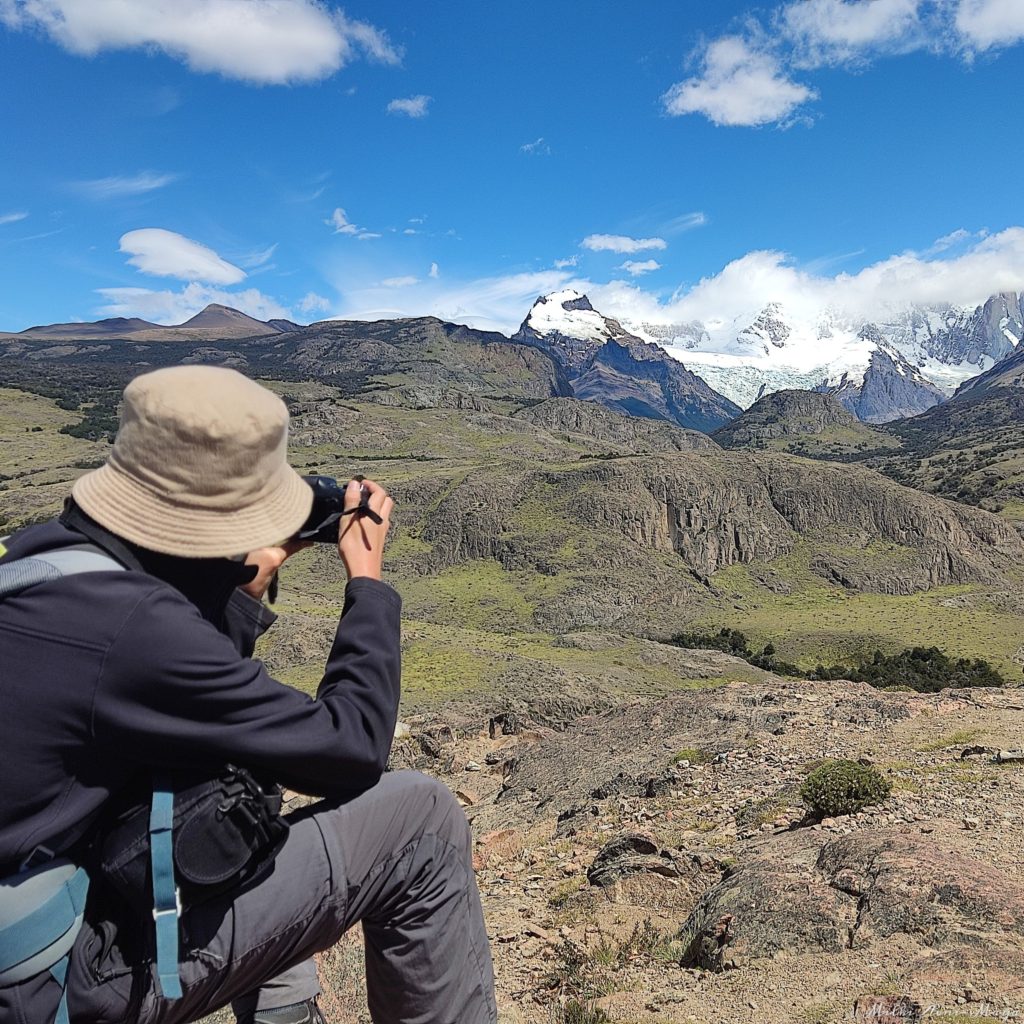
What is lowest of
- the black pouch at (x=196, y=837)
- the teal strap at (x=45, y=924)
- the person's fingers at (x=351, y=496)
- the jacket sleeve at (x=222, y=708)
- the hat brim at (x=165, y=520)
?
the teal strap at (x=45, y=924)

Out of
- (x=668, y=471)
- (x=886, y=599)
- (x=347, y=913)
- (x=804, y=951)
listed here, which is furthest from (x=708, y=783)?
(x=668, y=471)

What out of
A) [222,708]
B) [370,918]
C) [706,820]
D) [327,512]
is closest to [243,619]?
[327,512]

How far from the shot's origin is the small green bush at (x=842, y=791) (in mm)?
9602

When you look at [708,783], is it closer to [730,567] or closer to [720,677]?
[720,677]

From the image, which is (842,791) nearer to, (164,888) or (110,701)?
(164,888)

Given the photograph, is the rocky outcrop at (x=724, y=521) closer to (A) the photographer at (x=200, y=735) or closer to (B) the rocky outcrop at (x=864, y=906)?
(B) the rocky outcrop at (x=864, y=906)

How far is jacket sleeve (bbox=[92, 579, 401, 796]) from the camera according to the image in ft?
8.18

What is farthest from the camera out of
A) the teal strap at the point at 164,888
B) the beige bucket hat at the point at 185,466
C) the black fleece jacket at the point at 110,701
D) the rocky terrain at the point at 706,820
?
the rocky terrain at the point at 706,820

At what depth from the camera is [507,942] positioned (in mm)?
7816

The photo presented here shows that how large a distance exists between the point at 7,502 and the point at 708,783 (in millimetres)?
106301

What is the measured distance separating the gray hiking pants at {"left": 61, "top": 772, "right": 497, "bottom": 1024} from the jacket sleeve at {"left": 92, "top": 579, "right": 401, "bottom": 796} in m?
0.35

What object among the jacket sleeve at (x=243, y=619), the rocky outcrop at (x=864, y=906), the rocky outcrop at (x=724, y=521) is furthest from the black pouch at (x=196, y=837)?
the rocky outcrop at (x=724, y=521)

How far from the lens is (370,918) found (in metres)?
3.45

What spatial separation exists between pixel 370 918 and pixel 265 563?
5.37 feet
